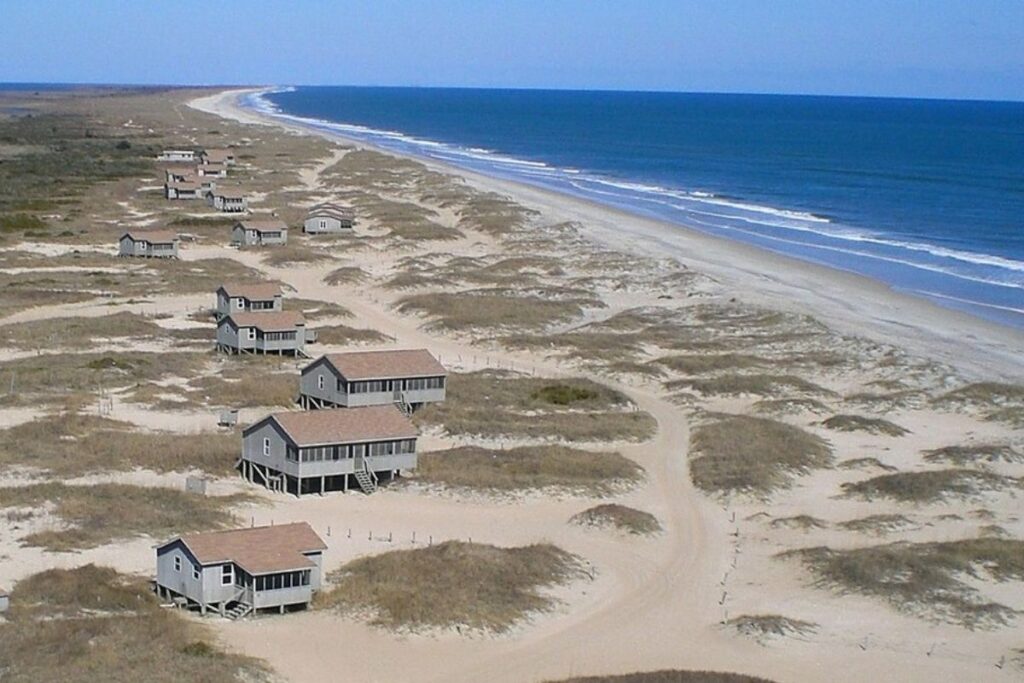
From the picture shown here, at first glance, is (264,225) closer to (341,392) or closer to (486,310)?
(486,310)

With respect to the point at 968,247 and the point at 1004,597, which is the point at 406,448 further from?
the point at 968,247

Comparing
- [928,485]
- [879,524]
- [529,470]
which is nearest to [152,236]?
[529,470]

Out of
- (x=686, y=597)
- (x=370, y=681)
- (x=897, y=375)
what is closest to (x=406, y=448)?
(x=686, y=597)

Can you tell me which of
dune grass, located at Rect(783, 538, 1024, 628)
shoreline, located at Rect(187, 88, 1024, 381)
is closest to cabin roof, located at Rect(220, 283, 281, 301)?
shoreline, located at Rect(187, 88, 1024, 381)

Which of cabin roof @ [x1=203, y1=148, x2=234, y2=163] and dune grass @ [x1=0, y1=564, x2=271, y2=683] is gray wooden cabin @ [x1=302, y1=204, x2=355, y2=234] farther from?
dune grass @ [x1=0, y1=564, x2=271, y2=683]

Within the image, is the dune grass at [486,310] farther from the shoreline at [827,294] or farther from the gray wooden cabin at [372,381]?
the gray wooden cabin at [372,381]

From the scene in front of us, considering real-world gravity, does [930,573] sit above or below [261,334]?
below

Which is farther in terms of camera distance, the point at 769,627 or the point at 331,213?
the point at 331,213
